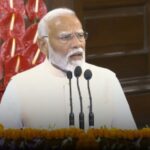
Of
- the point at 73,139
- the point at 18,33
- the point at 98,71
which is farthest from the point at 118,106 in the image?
the point at 18,33

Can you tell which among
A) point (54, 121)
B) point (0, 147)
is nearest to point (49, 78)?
point (54, 121)

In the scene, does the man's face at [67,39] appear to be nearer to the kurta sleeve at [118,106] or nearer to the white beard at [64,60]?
the white beard at [64,60]

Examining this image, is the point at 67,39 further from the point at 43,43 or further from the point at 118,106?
the point at 118,106

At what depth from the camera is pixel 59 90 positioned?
1262 millimetres

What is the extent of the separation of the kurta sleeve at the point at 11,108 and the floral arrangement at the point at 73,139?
0.24 m

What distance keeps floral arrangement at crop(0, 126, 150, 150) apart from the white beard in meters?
0.28

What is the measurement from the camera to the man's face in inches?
48.7

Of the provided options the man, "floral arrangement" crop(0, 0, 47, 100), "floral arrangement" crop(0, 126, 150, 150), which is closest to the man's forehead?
the man

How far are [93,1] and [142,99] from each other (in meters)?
0.39

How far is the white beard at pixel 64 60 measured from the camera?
4.05 feet

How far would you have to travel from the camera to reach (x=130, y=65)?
5.74ft

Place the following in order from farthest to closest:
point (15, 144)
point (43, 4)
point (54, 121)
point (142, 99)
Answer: point (43, 4)
point (142, 99)
point (54, 121)
point (15, 144)

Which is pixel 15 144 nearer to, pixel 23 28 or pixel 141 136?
pixel 141 136

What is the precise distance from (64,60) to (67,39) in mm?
55
